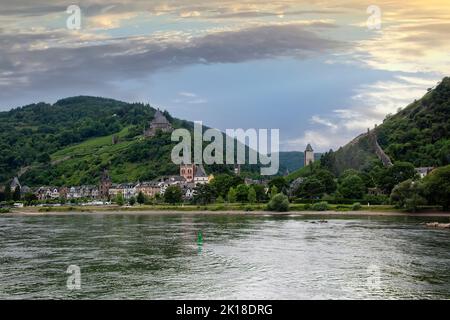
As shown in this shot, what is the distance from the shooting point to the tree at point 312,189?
11750cm

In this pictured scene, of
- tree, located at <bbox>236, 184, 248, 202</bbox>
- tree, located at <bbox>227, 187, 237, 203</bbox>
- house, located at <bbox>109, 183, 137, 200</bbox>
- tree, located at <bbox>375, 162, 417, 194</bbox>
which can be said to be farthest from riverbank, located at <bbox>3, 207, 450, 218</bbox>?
house, located at <bbox>109, 183, 137, 200</bbox>

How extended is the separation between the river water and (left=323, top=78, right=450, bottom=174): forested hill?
74509mm

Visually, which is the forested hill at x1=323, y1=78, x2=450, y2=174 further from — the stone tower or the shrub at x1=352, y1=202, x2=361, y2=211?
the stone tower

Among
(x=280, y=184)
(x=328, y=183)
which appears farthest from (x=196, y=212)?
(x=328, y=183)

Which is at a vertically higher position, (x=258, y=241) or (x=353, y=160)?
(x=353, y=160)

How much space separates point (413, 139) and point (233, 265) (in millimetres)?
114945

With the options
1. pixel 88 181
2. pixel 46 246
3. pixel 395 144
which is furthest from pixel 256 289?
pixel 88 181

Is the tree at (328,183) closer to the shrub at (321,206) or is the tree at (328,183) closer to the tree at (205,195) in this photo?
the shrub at (321,206)

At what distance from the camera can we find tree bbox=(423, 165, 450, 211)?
91.5 metres

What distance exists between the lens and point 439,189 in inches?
3627
